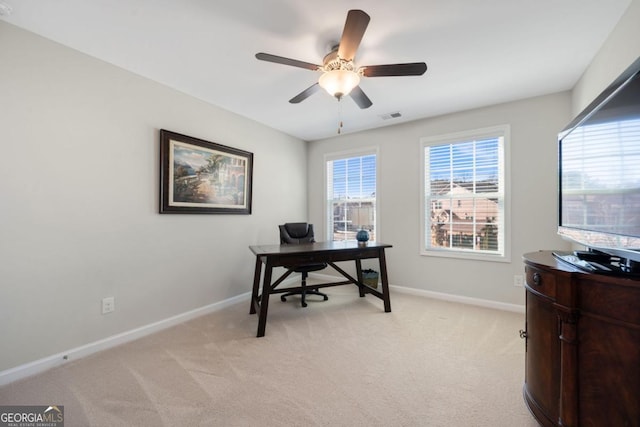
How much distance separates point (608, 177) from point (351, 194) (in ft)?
10.3

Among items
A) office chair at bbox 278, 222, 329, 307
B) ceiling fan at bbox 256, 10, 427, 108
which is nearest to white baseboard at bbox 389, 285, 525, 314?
office chair at bbox 278, 222, 329, 307

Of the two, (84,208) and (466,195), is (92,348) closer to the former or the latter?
(84,208)

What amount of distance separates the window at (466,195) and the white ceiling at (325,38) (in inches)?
25.4

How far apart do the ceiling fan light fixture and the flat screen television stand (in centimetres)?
135

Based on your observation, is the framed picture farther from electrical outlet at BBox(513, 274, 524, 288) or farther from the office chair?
electrical outlet at BBox(513, 274, 524, 288)

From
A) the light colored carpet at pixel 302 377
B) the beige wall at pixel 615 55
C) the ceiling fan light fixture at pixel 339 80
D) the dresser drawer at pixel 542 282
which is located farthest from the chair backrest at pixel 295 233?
the beige wall at pixel 615 55

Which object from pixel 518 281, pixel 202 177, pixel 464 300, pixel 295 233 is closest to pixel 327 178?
pixel 295 233

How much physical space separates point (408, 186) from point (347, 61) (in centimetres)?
227

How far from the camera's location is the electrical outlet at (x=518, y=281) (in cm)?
294

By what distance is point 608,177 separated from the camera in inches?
48.4

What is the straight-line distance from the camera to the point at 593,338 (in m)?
1.11

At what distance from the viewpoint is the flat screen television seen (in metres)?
1.07

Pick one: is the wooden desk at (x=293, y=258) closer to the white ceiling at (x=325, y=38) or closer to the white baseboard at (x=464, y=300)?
the white baseboard at (x=464, y=300)

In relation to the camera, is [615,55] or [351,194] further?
[351,194]
